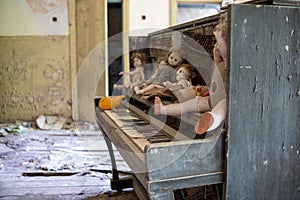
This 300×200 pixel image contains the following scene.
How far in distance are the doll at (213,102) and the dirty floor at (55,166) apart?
115 cm

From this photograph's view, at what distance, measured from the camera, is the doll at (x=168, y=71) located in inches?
81.2

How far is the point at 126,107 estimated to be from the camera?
91.5 inches

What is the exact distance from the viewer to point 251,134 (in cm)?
129

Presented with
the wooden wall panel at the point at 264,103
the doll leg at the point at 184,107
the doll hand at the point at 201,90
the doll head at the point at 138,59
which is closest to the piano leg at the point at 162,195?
the wooden wall panel at the point at 264,103

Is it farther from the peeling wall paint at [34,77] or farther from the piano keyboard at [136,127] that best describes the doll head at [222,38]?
the peeling wall paint at [34,77]

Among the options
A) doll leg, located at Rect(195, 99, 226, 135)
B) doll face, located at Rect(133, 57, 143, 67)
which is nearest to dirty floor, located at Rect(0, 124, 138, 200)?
doll face, located at Rect(133, 57, 143, 67)

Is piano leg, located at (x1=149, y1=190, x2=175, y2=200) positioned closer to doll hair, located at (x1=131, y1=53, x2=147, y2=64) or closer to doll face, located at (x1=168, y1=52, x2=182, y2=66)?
doll face, located at (x1=168, y1=52, x2=182, y2=66)

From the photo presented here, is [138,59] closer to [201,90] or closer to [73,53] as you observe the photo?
[201,90]

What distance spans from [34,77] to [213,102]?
4390 mm

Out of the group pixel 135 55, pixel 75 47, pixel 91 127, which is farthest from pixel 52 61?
pixel 135 55

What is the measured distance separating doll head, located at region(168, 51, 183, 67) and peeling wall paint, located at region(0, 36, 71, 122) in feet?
11.3

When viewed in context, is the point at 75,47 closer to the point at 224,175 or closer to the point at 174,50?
the point at 174,50

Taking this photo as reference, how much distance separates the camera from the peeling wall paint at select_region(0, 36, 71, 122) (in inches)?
204

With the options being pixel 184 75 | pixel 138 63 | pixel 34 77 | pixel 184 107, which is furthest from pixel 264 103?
pixel 34 77
